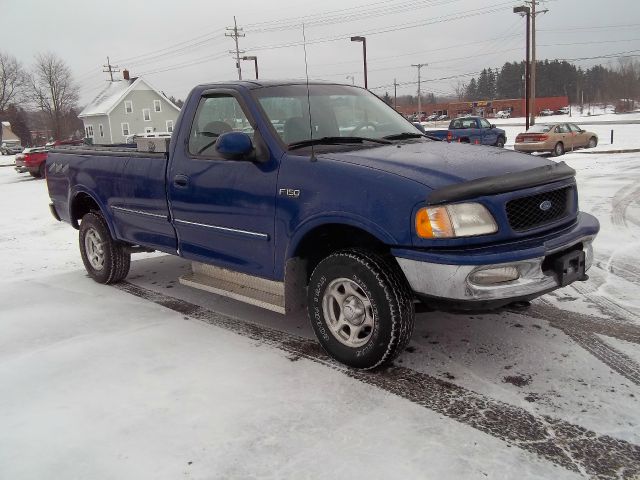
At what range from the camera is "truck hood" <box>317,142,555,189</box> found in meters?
3.22

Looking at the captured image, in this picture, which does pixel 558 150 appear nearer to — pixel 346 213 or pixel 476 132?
pixel 476 132

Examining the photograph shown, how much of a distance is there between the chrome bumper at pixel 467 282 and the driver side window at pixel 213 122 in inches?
71.7

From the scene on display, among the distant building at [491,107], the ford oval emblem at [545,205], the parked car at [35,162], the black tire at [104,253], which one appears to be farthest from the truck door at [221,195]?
the distant building at [491,107]

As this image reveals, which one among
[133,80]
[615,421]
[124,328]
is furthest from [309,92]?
[133,80]

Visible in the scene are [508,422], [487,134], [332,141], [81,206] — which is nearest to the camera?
[508,422]

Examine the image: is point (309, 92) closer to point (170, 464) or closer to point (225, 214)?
point (225, 214)

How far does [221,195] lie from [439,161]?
1660 mm

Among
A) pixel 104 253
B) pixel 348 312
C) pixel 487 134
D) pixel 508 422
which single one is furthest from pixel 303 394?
pixel 487 134

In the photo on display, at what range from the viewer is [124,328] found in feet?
15.1

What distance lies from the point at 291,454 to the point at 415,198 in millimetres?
1506

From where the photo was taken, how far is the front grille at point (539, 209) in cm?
325

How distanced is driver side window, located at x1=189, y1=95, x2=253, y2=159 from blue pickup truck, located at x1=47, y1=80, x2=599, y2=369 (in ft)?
0.04

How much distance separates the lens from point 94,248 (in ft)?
20.2

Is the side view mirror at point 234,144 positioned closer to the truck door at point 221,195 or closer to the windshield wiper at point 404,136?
the truck door at point 221,195
